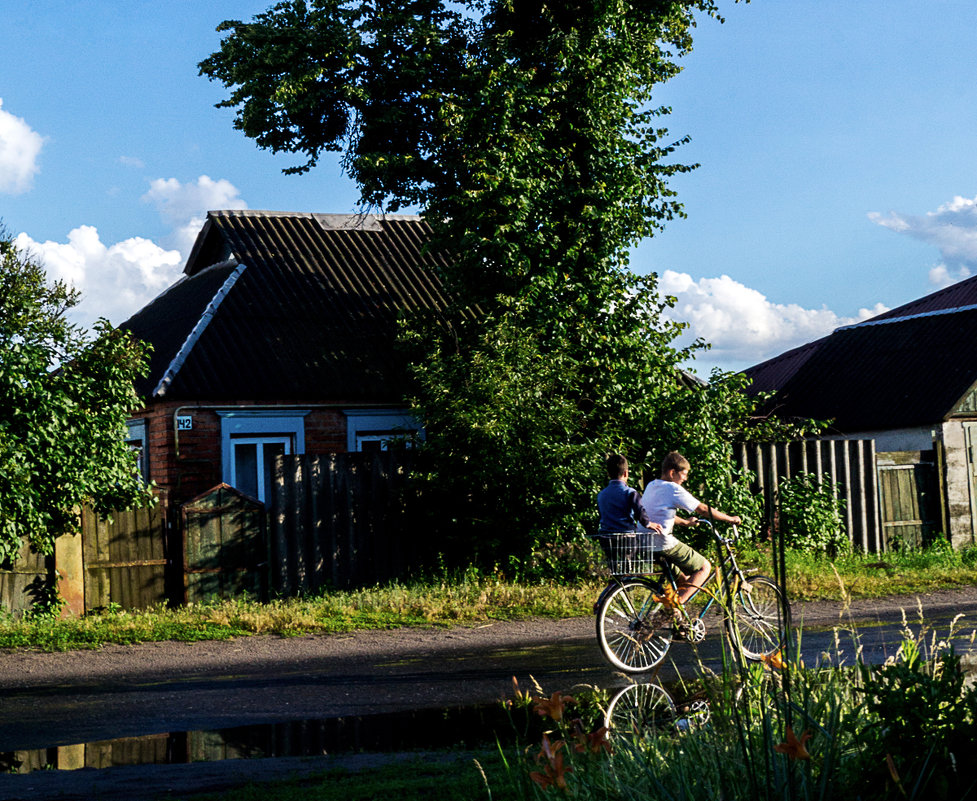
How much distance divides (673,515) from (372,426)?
11.3 m

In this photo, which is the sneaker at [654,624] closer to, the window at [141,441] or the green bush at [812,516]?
the green bush at [812,516]

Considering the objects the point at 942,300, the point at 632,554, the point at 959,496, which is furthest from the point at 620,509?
the point at 942,300

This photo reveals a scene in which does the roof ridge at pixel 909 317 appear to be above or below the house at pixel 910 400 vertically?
above

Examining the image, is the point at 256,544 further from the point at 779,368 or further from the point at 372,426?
the point at 779,368

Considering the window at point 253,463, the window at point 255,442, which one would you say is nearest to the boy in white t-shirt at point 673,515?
the window at point 255,442

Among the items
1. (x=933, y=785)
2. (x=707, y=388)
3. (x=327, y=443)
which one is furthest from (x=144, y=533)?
(x=933, y=785)

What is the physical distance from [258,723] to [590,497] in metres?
7.99

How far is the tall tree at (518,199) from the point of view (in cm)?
1496

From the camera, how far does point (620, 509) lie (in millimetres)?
9578

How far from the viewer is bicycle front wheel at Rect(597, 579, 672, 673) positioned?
8.95 m

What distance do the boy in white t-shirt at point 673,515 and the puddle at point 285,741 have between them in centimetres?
233

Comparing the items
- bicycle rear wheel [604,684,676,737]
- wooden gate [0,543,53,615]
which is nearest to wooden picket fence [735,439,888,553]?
bicycle rear wheel [604,684,676,737]

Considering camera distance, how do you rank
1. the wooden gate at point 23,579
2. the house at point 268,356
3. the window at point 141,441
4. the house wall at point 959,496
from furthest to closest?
the window at point 141,441, the house wall at point 959,496, the house at point 268,356, the wooden gate at point 23,579

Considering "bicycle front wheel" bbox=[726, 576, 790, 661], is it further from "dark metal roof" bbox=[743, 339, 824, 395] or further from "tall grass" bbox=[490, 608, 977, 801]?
"dark metal roof" bbox=[743, 339, 824, 395]
